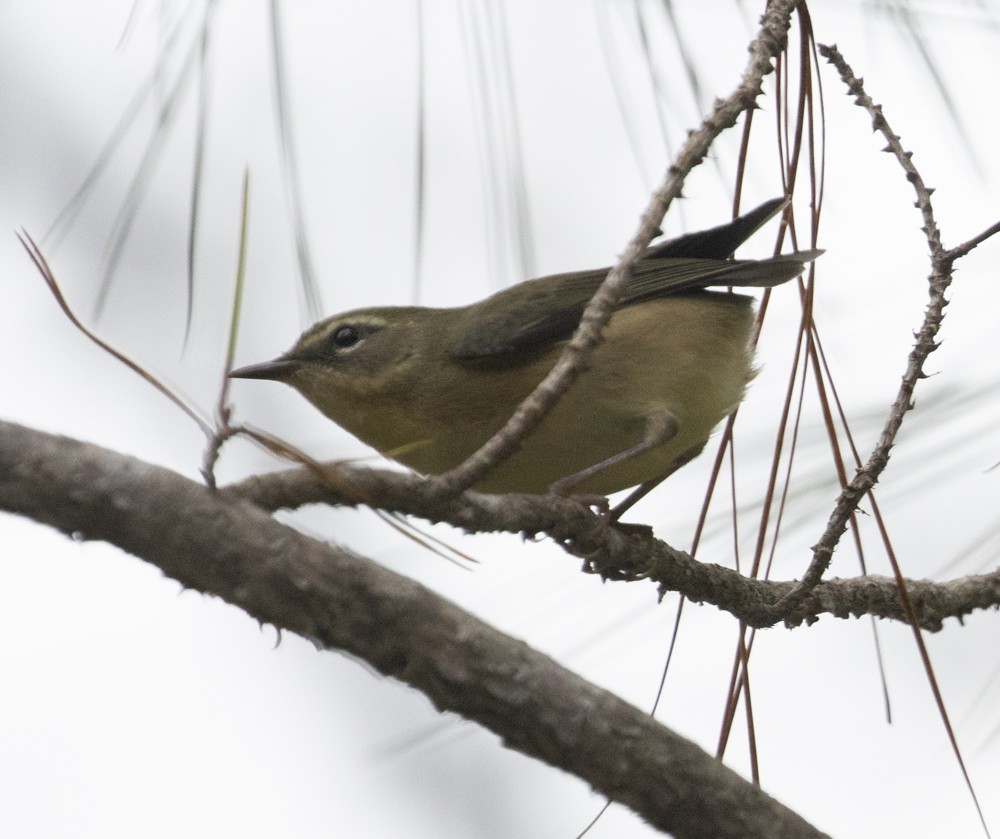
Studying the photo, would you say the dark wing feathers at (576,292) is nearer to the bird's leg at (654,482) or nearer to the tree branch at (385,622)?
the bird's leg at (654,482)

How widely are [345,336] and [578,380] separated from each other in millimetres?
1085

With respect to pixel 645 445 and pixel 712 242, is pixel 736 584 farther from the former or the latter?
pixel 712 242

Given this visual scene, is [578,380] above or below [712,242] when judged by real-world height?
below

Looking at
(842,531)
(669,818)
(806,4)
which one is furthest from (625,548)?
(806,4)

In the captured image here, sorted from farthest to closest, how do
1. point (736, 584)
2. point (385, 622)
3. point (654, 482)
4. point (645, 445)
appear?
1. point (654, 482)
2. point (645, 445)
3. point (736, 584)
4. point (385, 622)

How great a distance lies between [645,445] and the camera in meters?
3.38

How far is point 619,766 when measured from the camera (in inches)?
69.0

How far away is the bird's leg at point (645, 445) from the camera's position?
3.19 meters

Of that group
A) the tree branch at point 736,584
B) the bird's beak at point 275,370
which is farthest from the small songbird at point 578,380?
the tree branch at point 736,584

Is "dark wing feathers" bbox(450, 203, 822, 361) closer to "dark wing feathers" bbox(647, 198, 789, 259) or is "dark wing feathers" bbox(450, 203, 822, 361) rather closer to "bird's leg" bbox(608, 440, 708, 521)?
"dark wing feathers" bbox(647, 198, 789, 259)

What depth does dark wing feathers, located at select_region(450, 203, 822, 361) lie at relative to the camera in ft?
12.0

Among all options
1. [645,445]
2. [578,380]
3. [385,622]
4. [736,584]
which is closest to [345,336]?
[578,380]

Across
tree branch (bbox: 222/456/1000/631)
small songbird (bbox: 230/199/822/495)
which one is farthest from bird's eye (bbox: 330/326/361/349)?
tree branch (bbox: 222/456/1000/631)

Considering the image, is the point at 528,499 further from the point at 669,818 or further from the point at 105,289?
the point at 105,289
